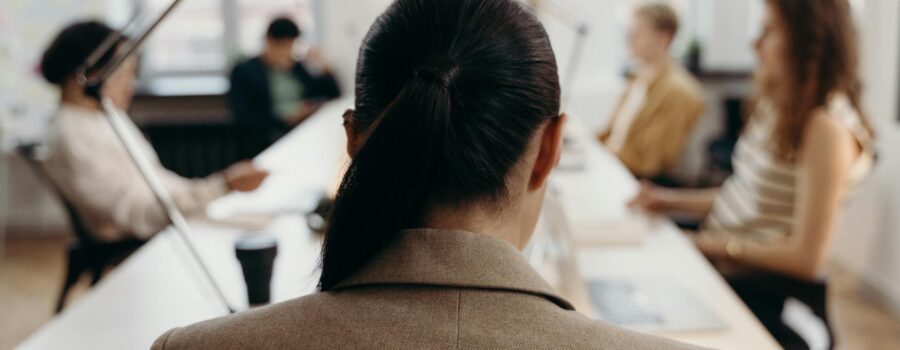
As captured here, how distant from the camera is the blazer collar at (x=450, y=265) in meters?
0.68

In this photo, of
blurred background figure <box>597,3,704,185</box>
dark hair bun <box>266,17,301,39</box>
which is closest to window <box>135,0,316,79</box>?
dark hair bun <box>266,17,301,39</box>

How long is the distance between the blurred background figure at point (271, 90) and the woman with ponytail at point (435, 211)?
4200 millimetres

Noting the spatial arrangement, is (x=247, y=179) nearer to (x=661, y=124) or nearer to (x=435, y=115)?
(x=435, y=115)

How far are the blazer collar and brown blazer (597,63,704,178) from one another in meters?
3.11

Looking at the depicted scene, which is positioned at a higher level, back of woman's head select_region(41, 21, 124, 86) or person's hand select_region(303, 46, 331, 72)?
back of woman's head select_region(41, 21, 124, 86)

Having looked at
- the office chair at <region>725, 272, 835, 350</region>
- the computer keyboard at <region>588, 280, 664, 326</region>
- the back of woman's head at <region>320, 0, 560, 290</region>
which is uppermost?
the back of woman's head at <region>320, 0, 560, 290</region>

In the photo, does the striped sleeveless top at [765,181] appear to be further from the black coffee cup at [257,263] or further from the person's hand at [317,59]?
the person's hand at [317,59]

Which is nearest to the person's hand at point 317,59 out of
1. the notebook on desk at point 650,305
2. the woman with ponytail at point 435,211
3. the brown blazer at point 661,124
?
the brown blazer at point 661,124

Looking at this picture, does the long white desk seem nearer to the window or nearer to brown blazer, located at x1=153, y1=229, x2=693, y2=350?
brown blazer, located at x1=153, y1=229, x2=693, y2=350

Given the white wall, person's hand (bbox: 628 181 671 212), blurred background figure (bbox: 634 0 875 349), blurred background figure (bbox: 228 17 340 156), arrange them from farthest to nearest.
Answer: blurred background figure (bbox: 228 17 340 156) → the white wall → person's hand (bbox: 628 181 671 212) → blurred background figure (bbox: 634 0 875 349)

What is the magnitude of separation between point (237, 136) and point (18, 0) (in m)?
1.53

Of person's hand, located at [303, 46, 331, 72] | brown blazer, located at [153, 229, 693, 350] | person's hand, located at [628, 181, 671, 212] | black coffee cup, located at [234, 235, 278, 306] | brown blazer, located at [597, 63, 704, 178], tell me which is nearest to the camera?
brown blazer, located at [153, 229, 693, 350]

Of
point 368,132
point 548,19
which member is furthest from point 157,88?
point 368,132

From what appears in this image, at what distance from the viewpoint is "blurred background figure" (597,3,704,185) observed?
369 cm
